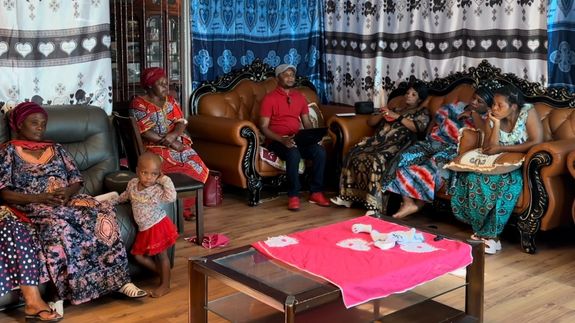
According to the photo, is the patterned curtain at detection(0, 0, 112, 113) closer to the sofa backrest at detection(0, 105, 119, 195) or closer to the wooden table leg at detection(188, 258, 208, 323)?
the sofa backrest at detection(0, 105, 119, 195)

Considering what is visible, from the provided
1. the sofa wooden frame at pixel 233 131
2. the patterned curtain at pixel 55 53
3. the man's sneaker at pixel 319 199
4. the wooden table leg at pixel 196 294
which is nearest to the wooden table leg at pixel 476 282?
the wooden table leg at pixel 196 294

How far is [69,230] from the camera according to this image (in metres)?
3.14

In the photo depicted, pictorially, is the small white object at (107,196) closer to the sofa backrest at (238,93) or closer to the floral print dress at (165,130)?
the floral print dress at (165,130)

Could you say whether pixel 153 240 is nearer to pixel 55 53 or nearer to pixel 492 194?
pixel 55 53

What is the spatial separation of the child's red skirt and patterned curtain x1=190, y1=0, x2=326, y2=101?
251 cm

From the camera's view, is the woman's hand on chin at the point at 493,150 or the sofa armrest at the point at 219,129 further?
the sofa armrest at the point at 219,129

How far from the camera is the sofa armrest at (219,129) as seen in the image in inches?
200

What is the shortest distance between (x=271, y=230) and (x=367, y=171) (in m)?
0.89

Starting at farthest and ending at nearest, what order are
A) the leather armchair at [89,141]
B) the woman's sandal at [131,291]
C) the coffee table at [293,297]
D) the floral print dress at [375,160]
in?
the floral print dress at [375,160], the leather armchair at [89,141], the woman's sandal at [131,291], the coffee table at [293,297]

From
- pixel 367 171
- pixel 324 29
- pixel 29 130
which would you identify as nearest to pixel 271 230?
pixel 367 171

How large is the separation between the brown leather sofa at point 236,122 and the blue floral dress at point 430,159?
1013 millimetres

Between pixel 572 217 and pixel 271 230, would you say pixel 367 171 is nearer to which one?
pixel 271 230

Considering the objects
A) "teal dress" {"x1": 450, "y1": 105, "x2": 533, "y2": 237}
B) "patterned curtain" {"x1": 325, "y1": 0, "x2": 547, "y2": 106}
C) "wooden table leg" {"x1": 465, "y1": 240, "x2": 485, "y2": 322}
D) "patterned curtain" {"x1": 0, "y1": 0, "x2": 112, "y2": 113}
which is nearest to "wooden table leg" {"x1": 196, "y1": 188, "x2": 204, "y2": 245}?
"patterned curtain" {"x1": 0, "y1": 0, "x2": 112, "y2": 113}

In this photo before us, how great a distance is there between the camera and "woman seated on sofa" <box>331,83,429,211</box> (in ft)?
16.0
